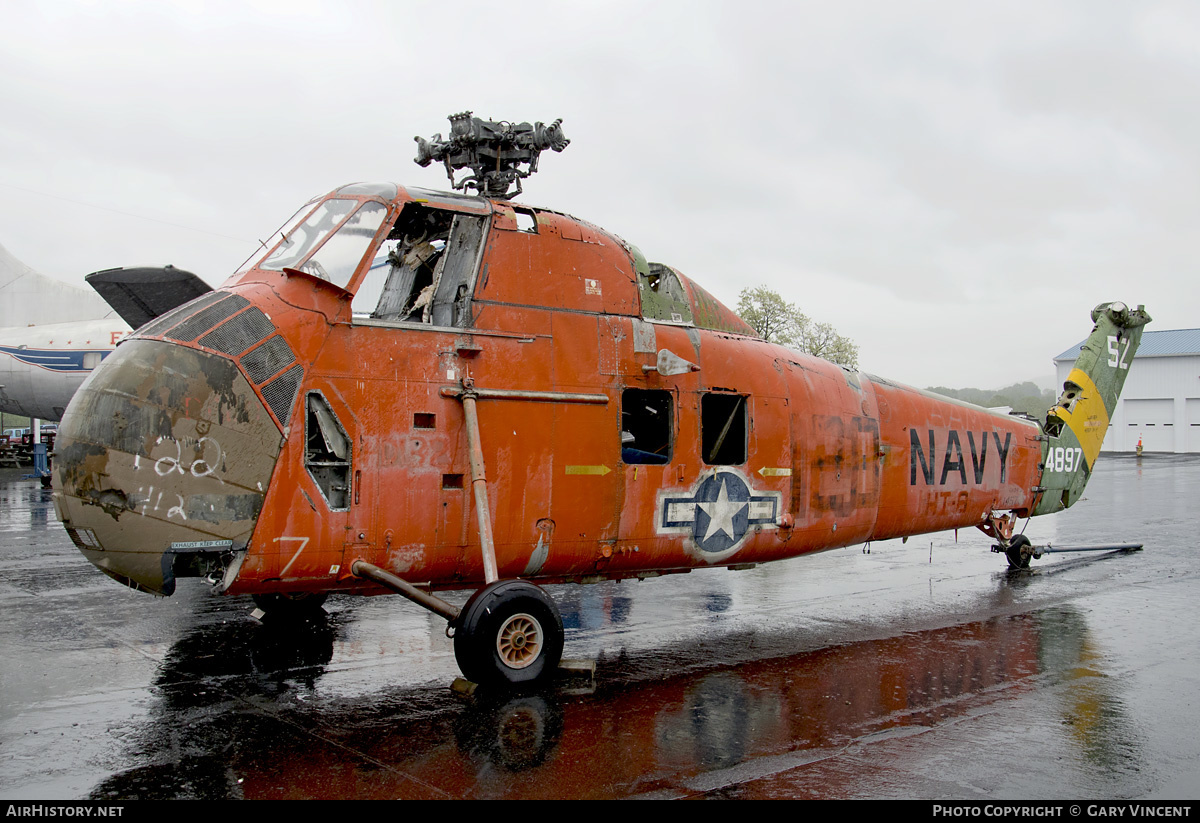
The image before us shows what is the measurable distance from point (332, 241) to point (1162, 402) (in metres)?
76.8

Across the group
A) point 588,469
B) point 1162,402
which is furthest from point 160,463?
point 1162,402

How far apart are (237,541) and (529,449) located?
2416 millimetres

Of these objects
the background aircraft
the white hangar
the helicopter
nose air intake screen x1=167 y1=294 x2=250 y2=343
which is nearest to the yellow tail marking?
the helicopter

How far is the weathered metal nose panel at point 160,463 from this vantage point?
237 inches

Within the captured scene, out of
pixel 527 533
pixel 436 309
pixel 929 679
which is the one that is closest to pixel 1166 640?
pixel 929 679

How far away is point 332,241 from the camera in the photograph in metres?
7.07

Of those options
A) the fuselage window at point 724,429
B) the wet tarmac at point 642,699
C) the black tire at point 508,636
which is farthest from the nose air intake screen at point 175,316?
the fuselage window at point 724,429

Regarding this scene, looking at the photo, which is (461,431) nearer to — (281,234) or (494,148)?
(281,234)

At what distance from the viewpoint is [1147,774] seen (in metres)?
5.45

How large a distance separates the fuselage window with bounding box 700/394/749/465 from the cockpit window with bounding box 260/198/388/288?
12.0ft

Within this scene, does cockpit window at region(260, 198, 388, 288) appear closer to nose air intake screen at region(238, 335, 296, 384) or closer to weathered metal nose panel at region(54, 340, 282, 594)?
nose air intake screen at region(238, 335, 296, 384)

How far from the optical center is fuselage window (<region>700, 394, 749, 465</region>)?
29.3 feet

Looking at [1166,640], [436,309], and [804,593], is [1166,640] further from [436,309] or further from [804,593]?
[436,309]

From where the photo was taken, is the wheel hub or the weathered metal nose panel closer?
the weathered metal nose panel
